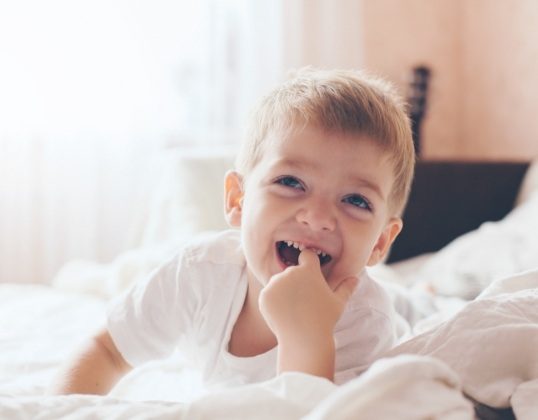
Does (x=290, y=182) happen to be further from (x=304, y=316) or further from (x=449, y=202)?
(x=449, y=202)

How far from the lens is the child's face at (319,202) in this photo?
85cm

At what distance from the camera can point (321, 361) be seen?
2.34ft

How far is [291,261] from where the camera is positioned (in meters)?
0.89

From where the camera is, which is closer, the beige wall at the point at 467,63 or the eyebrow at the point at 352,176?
the eyebrow at the point at 352,176

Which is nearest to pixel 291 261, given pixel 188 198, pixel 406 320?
pixel 406 320

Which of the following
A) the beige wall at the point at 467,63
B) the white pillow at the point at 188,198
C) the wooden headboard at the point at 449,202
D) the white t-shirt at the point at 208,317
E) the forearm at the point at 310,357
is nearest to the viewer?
the forearm at the point at 310,357

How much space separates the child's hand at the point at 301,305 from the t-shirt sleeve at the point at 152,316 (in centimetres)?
27

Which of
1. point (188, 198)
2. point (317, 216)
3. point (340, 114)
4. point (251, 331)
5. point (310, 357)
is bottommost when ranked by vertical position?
point (188, 198)

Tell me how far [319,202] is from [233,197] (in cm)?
22

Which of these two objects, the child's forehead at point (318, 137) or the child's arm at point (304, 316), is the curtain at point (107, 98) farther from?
the child's arm at point (304, 316)

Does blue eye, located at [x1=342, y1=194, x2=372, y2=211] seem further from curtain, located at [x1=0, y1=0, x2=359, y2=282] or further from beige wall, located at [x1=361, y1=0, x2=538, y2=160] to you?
beige wall, located at [x1=361, y1=0, x2=538, y2=160]

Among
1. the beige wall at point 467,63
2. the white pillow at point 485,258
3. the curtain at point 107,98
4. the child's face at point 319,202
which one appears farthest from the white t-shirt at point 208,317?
the beige wall at point 467,63

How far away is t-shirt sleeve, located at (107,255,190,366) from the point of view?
3.25 feet

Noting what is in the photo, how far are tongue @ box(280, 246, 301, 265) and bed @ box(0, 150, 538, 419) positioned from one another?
0.60 feet
